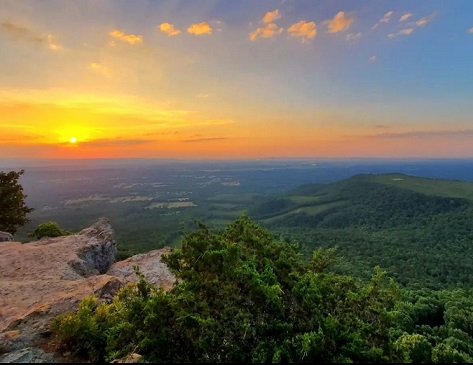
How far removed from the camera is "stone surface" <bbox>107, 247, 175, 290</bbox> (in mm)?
13492

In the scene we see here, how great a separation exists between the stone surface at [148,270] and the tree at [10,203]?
50.9 feet

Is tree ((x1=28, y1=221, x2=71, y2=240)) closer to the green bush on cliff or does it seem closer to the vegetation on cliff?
the vegetation on cliff

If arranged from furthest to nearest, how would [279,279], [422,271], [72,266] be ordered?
1. [422,271]
2. [72,266]
3. [279,279]

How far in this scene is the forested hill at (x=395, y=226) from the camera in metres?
64.9

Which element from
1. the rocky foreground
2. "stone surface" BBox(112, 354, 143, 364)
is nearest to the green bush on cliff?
"stone surface" BBox(112, 354, 143, 364)

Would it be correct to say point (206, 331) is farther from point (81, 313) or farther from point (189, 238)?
point (81, 313)

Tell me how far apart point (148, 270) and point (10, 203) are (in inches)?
752

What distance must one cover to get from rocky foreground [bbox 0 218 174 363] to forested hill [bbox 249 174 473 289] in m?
20.2

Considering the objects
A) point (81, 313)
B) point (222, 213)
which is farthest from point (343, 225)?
point (81, 313)

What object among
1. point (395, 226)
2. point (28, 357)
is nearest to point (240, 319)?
point (28, 357)

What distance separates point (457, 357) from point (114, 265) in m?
15.3

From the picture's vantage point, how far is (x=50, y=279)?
40.4ft

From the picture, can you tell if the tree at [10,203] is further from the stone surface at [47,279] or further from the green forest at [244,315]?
the green forest at [244,315]

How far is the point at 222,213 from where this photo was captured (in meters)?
174
